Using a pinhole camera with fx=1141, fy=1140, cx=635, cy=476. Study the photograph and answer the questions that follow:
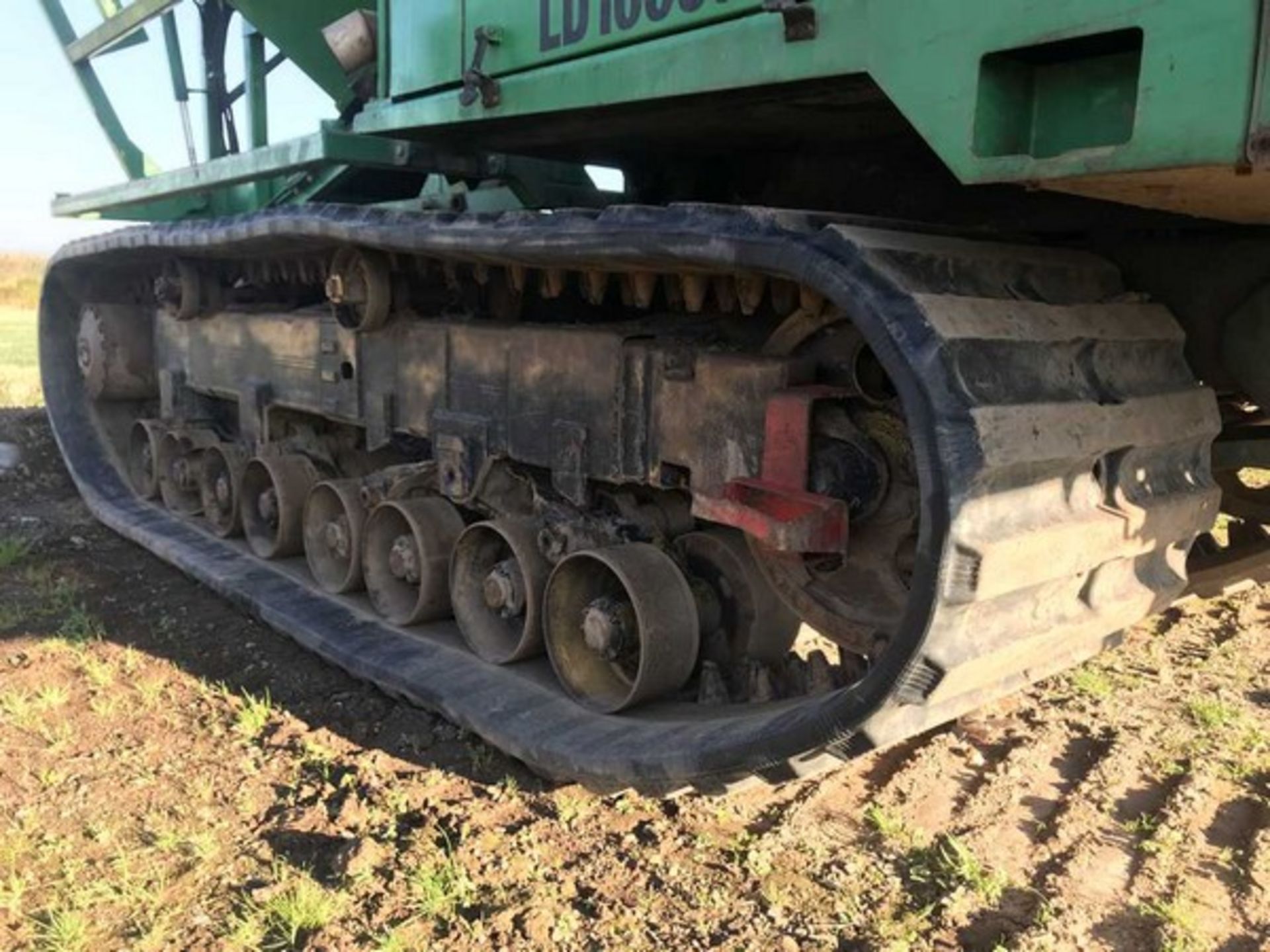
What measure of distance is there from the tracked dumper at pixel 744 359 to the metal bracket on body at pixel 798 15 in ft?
0.04

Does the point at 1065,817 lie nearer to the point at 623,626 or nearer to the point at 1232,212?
the point at 623,626

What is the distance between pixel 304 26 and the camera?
455 centimetres

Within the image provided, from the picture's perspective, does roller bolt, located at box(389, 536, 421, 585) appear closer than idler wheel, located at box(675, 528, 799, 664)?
No

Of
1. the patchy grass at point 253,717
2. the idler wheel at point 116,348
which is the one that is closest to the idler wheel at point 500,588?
the patchy grass at point 253,717

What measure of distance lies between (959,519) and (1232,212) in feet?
2.94

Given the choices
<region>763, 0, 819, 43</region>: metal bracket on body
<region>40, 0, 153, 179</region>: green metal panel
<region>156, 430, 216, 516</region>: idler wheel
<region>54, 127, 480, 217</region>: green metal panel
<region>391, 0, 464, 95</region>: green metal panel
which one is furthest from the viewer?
<region>40, 0, 153, 179</region>: green metal panel

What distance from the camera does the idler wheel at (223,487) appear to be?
5.13 meters

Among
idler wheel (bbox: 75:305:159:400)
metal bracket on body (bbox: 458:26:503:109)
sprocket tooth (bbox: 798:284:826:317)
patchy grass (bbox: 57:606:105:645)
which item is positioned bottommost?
patchy grass (bbox: 57:606:105:645)

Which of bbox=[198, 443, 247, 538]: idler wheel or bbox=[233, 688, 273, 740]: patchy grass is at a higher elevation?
bbox=[198, 443, 247, 538]: idler wheel

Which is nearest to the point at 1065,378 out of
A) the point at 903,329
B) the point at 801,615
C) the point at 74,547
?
the point at 903,329

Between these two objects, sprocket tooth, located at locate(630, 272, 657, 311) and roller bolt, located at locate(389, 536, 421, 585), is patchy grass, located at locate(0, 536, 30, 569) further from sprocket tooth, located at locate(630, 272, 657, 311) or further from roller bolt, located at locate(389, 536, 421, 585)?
sprocket tooth, located at locate(630, 272, 657, 311)

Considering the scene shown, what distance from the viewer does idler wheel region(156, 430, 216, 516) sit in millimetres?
5570

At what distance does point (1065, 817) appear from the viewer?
2920mm

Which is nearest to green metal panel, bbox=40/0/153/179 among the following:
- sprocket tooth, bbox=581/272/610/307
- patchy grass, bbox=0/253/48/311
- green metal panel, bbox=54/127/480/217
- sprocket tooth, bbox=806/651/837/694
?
green metal panel, bbox=54/127/480/217
